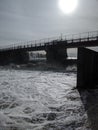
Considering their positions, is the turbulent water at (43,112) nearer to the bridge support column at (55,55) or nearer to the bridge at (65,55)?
the bridge at (65,55)

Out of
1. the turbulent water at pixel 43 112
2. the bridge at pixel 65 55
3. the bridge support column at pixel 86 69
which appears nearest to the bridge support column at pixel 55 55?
the bridge at pixel 65 55

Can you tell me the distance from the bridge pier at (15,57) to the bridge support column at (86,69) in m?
26.5

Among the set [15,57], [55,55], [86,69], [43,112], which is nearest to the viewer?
[43,112]

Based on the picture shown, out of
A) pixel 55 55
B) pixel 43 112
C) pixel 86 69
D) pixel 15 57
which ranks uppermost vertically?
Result: pixel 86 69

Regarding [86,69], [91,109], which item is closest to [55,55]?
[86,69]

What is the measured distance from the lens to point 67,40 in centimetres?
2498

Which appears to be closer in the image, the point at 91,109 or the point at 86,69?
the point at 91,109

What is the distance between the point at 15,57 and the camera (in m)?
33.9

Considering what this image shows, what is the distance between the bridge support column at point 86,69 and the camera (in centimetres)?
750

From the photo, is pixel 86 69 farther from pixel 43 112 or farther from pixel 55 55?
pixel 55 55

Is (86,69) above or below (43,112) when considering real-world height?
above

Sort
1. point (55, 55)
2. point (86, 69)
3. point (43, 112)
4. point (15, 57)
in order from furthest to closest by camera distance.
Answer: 1. point (15, 57)
2. point (55, 55)
3. point (86, 69)
4. point (43, 112)

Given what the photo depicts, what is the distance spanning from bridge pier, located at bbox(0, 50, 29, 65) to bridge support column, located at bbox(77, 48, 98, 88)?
26.5m

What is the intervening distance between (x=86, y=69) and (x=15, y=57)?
92.1 feet
